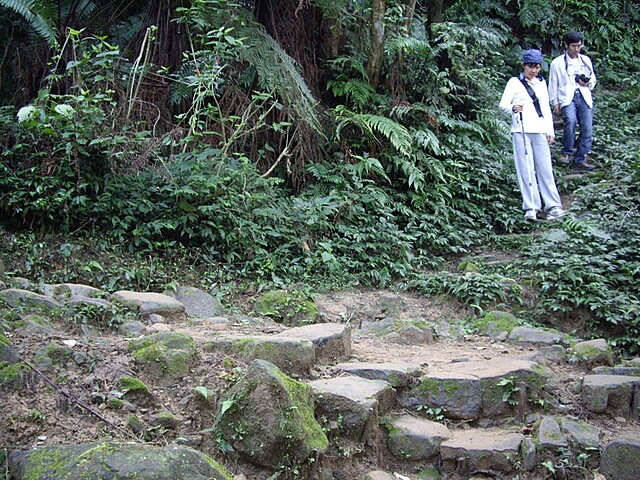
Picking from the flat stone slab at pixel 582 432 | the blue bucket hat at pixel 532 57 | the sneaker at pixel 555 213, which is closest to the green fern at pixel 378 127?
the blue bucket hat at pixel 532 57

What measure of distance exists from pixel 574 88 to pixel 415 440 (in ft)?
23.3

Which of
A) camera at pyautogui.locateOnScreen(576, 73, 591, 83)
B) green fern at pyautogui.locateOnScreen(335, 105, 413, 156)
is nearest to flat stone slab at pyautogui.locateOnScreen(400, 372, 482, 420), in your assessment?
green fern at pyautogui.locateOnScreen(335, 105, 413, 156)

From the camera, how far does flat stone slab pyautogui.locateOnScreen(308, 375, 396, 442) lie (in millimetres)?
3574

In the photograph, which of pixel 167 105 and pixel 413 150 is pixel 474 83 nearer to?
pixel 413 150

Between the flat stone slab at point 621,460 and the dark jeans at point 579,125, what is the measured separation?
22.0 ft

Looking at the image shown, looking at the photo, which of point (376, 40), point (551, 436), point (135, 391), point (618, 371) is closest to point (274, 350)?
point (135, 391)

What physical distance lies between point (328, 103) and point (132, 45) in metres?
2.71

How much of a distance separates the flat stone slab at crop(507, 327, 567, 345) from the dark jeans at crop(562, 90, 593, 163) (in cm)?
493

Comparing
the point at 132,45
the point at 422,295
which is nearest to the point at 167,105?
the point at 132,45

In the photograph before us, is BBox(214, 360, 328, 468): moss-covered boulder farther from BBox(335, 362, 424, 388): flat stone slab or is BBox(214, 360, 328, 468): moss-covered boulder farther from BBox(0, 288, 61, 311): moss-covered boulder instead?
BBox(0, 288, 61, 311): moss-covered boulder

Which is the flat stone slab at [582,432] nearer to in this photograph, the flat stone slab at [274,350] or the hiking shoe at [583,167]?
the flat stone slab at [274,350]

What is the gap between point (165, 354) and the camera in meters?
3.65

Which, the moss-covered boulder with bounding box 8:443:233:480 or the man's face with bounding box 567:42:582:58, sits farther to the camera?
the man's face with bounding box 567:42:582:58

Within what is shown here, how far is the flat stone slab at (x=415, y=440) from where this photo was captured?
145 inches
